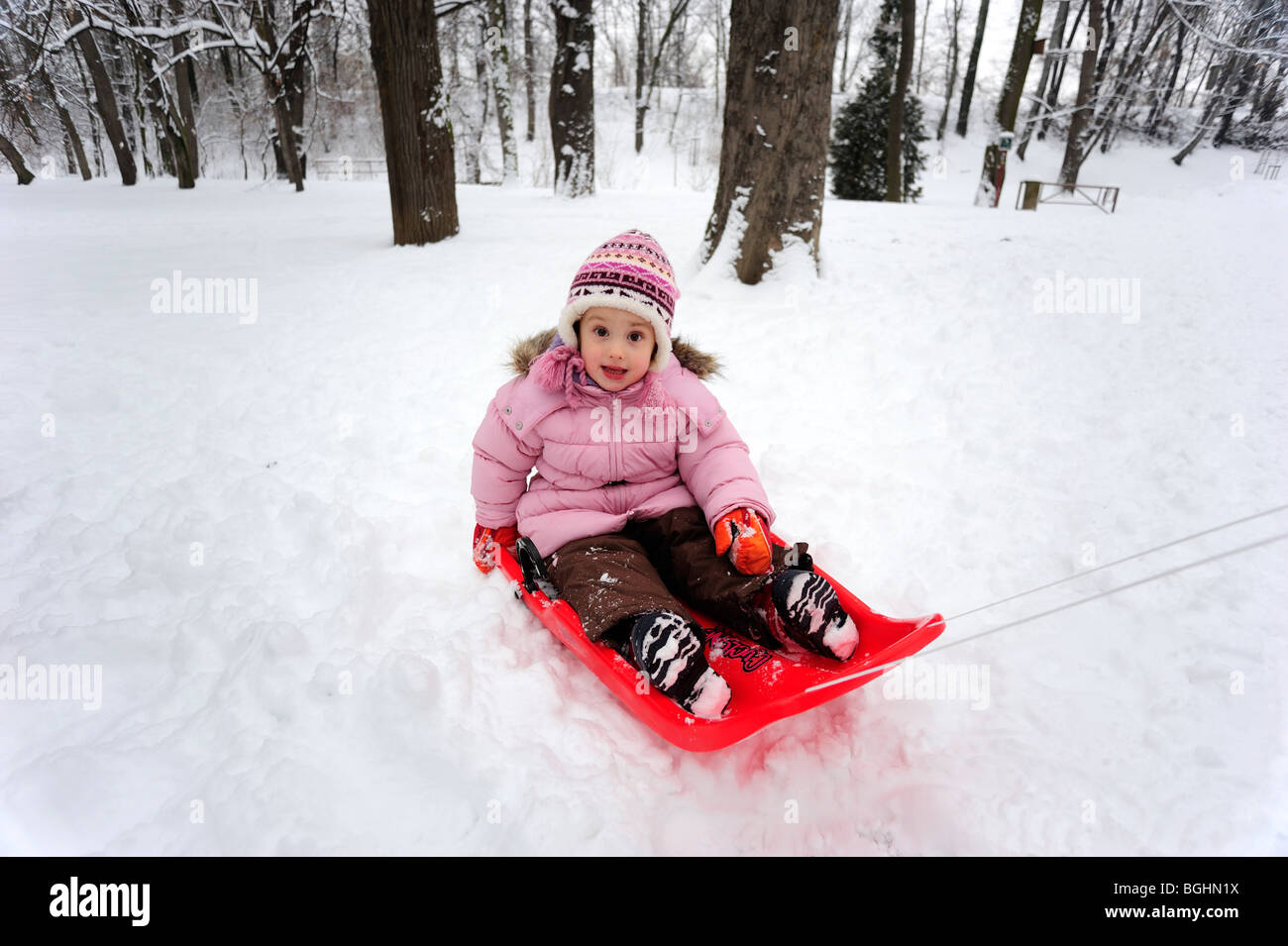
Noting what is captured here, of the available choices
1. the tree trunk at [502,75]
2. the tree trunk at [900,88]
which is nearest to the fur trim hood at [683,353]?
the tree trunk at [900,88]

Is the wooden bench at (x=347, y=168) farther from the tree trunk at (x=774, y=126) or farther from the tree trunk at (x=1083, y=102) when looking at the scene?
the tree trunk at (x=774, y=126)

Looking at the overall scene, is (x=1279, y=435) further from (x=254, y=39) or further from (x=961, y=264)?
(x=254, y=39)

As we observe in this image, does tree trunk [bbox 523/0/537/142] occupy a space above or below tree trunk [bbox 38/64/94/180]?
above

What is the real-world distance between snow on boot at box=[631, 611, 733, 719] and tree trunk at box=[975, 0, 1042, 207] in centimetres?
1184

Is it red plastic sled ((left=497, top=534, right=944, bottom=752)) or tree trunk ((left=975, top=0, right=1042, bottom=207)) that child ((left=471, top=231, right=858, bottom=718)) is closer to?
red plastic sled ((left=497, top=534, right=944, bottom=752))

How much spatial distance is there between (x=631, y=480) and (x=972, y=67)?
23895 millimetres

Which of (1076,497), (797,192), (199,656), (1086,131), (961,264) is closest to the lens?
(199,656)

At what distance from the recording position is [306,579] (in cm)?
203

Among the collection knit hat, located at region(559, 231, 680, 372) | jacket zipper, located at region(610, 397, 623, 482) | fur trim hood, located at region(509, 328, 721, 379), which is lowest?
jacket zipper, located at region(610, 397, 623, 482)

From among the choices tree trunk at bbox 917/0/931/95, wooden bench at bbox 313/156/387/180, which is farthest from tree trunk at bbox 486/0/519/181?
tree trunk at bbox 917/0/931/95

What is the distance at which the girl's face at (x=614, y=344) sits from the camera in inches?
70.9

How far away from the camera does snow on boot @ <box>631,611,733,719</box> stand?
4.77ft

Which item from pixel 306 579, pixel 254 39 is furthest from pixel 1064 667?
pixel 254 39

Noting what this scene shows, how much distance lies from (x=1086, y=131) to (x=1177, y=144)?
2.51m
